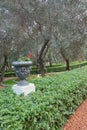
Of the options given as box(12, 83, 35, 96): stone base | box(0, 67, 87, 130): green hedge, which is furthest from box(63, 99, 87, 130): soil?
box(12, 83, 35, 96): stone base

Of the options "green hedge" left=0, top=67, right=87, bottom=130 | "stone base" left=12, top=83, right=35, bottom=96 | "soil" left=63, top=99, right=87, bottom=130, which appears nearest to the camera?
"green hedge" left=0, top=67, right=87, bottom=130

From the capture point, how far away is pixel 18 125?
7.48 ft

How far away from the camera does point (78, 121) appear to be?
4.12 metres

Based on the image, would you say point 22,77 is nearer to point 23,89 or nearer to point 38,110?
point 23,89

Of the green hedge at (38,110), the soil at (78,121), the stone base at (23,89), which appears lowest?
the soil at (78,121)

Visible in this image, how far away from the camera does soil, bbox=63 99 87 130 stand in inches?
150

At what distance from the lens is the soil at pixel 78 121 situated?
3.82m

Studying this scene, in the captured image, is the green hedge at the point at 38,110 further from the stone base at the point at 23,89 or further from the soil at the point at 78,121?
the stone base at the point at 23,89

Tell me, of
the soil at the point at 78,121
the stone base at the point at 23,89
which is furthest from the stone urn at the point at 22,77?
the soil at the point at 78,121

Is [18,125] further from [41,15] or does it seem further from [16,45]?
[16,45]

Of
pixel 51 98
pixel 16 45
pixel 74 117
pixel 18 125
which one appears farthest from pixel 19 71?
pixel 16 45

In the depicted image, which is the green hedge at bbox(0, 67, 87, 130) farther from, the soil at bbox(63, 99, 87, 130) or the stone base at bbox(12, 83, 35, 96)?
the stone base at bbox(12, 83, 35, 96)

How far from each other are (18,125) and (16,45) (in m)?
12.7

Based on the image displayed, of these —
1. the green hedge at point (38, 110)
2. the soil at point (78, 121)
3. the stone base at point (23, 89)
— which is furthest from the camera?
the stone base at point (23, 89)
